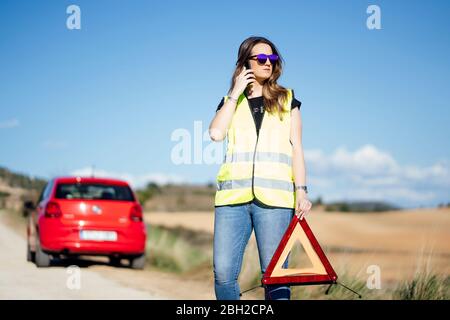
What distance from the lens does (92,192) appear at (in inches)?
566

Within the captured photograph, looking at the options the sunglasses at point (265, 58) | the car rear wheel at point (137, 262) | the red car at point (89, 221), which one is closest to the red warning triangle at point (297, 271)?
the sunglasses at point (265, 58)

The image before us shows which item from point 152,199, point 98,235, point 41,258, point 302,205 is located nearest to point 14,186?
point 152,199

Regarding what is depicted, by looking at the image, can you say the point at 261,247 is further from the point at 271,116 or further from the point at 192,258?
the point at 192,258

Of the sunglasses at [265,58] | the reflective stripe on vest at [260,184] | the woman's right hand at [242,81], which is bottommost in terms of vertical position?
the reflective stripe on vest at [260,184]

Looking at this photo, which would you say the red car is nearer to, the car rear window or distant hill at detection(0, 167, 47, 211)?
the car rear window

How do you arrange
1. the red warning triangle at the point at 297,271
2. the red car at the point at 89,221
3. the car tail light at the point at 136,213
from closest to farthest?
the red warning triangle at the point at 297,271 → the red car at the point at 89,221 → the car tail light at the point at 136,213

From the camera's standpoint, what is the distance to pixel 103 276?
1285cm

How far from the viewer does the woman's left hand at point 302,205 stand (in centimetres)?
502

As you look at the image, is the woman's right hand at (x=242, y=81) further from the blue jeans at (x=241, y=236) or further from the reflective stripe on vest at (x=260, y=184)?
the blue jeans at (x=241, y=236)

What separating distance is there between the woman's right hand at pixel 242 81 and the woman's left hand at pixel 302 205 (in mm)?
740

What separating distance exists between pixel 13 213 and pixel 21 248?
18239mm

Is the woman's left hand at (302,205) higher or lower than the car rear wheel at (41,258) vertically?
higher
